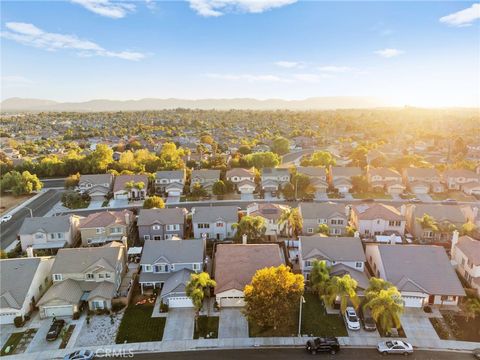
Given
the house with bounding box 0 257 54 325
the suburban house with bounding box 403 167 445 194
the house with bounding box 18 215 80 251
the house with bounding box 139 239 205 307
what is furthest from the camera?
the suburban house with bounding box 403 167 445 194

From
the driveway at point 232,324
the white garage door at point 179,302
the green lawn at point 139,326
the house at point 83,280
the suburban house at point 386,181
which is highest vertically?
the suburban house at point 386,181

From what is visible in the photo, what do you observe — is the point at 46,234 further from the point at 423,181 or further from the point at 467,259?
the point at 423,181

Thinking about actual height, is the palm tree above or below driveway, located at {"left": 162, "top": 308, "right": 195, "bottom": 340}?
above

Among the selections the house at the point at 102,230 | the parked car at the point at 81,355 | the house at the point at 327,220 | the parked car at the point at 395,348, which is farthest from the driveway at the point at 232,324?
the house at the point at 102,230

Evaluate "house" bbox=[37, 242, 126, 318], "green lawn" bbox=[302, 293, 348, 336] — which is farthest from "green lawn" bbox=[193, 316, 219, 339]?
"house" bbox=[37, 242, 126, 318]

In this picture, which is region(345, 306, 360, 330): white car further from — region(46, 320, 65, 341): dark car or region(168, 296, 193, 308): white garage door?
region(46, 320, 65, 341): dark car

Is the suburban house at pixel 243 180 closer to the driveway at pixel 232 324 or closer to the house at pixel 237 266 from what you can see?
the house at pixel 237 266
